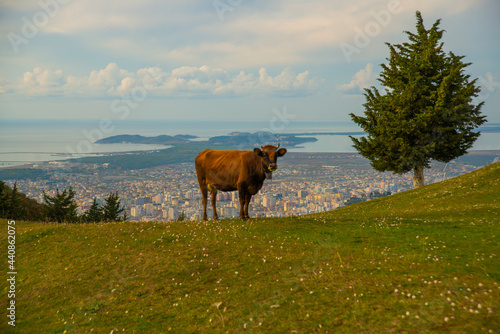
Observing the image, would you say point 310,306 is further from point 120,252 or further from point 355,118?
point 355,118

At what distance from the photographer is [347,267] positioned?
1227 cm

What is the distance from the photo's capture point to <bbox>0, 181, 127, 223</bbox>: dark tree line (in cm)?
3947

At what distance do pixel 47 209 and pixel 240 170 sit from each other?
141 feet

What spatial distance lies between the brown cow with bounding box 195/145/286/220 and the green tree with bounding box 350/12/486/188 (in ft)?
91.7

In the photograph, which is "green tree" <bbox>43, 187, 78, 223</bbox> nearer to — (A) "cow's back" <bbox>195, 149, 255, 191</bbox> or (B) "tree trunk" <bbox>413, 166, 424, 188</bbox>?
(A) "cow's back" <bbox>195, 149, 255, 191</bbox>

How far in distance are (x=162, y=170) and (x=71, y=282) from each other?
489 ft

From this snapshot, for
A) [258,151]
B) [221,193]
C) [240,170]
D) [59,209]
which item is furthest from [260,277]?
[221,193]

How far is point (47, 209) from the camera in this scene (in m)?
49.8

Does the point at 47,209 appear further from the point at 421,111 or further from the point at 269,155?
the point at 421,111

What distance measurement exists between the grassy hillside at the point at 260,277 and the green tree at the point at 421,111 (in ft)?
75.7

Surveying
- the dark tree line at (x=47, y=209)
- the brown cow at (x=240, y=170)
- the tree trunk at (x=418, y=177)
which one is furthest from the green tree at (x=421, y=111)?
the dark tree line at (x=47, y=209)

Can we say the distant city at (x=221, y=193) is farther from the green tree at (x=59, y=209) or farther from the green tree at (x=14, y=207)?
the green tree at (x=14, y=207)

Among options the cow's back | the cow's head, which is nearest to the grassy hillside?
the cow's back

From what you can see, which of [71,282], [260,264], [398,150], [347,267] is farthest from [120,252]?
[398,150]
